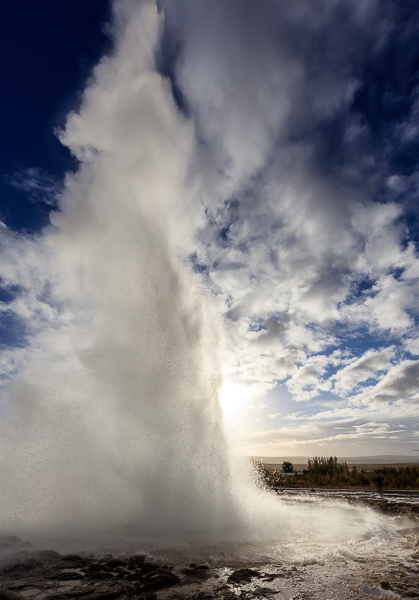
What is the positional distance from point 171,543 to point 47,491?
8.98 m

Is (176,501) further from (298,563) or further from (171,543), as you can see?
(298,563)

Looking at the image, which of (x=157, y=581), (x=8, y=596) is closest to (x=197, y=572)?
(x=157, y=581)

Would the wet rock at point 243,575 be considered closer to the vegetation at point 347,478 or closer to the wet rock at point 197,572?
the wet rock at point 197,572

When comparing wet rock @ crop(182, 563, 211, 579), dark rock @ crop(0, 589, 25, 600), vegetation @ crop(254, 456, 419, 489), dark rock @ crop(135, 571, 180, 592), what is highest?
vegetation @ crop(254, 456, 419, 489)

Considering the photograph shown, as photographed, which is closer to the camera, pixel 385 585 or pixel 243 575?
pixel 385 585

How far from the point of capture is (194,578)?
889 cm

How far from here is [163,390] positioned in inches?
762

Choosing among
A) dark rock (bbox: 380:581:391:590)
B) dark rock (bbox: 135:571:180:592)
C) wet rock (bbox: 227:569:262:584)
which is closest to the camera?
dark rock (bbox: 380:581:391:590)

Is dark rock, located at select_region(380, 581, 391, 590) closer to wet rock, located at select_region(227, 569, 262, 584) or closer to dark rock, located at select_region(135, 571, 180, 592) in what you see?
wet rock, located at select_region(227, 569, 262, 584)

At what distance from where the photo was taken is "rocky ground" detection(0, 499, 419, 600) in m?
7.79

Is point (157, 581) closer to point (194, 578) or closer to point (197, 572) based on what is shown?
point (194, 578)

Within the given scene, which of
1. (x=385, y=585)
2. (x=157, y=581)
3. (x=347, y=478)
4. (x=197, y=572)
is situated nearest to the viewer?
(x=385, y=585)

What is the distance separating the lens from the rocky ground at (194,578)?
7785 millimetres

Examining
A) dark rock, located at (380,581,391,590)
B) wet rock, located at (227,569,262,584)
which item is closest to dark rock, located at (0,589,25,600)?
wet rock, located at (227,569,262,584)
